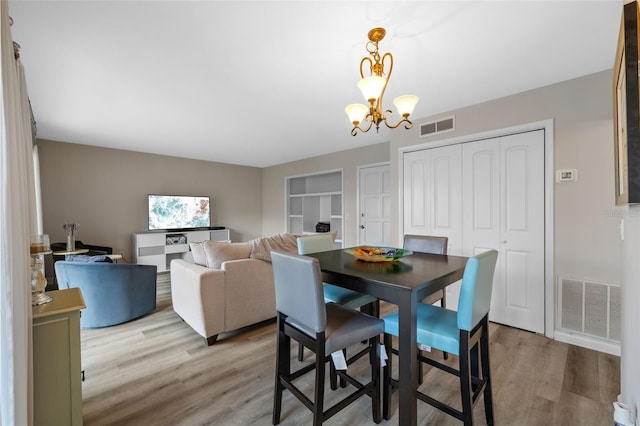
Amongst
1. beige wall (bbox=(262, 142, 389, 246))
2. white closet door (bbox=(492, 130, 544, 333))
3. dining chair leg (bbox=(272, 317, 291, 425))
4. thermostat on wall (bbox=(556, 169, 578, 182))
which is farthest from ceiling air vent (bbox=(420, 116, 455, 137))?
dining chair leg (bbox=(272, 317, 291, 425))

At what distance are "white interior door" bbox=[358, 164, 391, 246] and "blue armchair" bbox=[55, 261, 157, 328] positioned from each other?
3418 mm

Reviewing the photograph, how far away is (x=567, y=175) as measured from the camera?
7.94 feet

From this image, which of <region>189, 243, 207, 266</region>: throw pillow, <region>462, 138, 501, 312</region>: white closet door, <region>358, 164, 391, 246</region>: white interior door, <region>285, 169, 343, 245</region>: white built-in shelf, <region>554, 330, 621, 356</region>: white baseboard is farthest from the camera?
<region>285, 169, 343, 245</region>: white built-in shelf

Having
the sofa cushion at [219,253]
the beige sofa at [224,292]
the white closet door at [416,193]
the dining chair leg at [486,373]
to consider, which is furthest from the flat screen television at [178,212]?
the dining chair leg at [486,373]

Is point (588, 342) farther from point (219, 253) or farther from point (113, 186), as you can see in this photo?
point (113, 186)

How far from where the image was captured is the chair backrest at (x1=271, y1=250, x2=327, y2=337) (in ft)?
4.22

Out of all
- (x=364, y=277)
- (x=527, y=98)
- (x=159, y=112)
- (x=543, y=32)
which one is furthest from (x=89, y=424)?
(x=527, y=98)

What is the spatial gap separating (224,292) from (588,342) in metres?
3.22

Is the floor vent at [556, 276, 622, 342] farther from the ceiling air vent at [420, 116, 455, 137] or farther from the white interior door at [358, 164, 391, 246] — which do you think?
the white interior door at [358, 164, 391, 246]

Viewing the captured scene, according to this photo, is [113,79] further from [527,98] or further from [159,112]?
[527,98]

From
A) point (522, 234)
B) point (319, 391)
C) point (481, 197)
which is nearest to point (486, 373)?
point (319, 391)

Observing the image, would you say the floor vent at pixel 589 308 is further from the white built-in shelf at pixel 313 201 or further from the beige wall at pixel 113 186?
the beige wall at pixel 113 186

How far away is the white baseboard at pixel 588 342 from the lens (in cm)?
222

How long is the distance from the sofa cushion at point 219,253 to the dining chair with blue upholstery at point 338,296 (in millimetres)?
735
